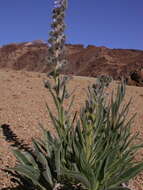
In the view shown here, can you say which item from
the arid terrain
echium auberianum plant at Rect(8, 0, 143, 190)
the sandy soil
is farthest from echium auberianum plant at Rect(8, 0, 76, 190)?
the arid terrain

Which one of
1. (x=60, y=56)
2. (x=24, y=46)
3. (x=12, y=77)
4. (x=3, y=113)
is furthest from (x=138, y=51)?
(x=60, y=56)

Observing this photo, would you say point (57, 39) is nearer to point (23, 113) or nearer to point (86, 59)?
point (23, 113)

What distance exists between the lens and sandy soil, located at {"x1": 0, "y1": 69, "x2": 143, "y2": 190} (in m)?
4.50

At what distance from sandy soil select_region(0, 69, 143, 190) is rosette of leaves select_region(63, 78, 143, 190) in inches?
24.8

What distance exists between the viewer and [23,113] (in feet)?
23.6

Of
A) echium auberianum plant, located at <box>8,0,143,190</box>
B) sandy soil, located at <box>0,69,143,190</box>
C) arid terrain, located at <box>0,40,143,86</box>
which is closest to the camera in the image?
echium auberianum plant, located at <box>8,0,143,190</box>

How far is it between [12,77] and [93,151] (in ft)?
29.1

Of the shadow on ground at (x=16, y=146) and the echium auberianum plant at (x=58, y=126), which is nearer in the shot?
the echium auberianum plant at (x=58, y=126)

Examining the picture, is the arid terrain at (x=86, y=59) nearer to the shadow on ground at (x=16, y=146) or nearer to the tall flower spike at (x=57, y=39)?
the shadow on ground at (x=16, y=146)

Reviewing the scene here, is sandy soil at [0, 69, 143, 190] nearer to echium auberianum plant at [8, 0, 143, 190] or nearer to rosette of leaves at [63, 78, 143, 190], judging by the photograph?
echium auberianum plant at [8, 0, 143, 190]

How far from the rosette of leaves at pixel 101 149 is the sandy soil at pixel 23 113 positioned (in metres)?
0.63

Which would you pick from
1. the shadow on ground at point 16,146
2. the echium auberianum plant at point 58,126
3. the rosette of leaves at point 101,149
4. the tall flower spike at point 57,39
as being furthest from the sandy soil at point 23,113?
the tall flower spike at point 57,39

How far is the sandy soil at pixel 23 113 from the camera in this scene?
14.8 feet

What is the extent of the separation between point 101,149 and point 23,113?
3802 mm
